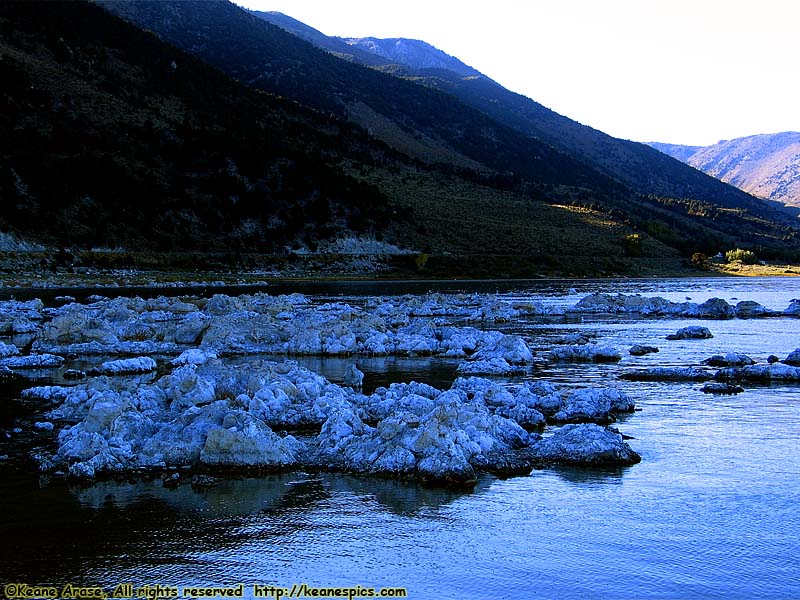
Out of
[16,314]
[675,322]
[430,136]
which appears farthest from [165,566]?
[430,136]

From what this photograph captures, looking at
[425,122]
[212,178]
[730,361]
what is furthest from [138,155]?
[425,122]

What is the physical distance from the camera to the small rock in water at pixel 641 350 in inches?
1139

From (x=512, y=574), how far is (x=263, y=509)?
Answer: 3.97 meters

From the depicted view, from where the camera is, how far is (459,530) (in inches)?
439

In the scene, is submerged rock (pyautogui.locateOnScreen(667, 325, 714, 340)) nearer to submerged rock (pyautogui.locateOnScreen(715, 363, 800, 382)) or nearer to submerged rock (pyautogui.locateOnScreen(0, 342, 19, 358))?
submerged rock (pyautogui.locateOnScreen(715, 363, 800, 382))

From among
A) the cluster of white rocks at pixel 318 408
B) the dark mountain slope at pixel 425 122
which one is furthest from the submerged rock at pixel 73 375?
the dark mountain slope at pixel 425 122

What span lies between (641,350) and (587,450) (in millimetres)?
15993

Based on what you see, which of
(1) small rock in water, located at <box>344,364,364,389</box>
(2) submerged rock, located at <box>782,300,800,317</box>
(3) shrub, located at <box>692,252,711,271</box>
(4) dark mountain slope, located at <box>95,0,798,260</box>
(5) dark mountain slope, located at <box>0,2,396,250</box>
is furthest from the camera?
(4) dark mountain slope, located at <box>95,0,798,260</box>

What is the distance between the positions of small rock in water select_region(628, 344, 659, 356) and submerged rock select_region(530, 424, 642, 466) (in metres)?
14.8

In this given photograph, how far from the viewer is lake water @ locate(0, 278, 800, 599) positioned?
31.6 feet

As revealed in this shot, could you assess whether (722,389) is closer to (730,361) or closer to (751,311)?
(730,361)

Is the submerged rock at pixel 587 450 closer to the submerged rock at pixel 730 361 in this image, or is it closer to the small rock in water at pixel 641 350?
the submerged rock at pixel 730 361

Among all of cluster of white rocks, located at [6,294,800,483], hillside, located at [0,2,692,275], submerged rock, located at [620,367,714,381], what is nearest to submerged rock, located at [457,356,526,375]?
cluster of white rocks, located at [6,294,800,483]

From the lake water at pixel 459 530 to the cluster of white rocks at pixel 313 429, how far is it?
1.63ft
